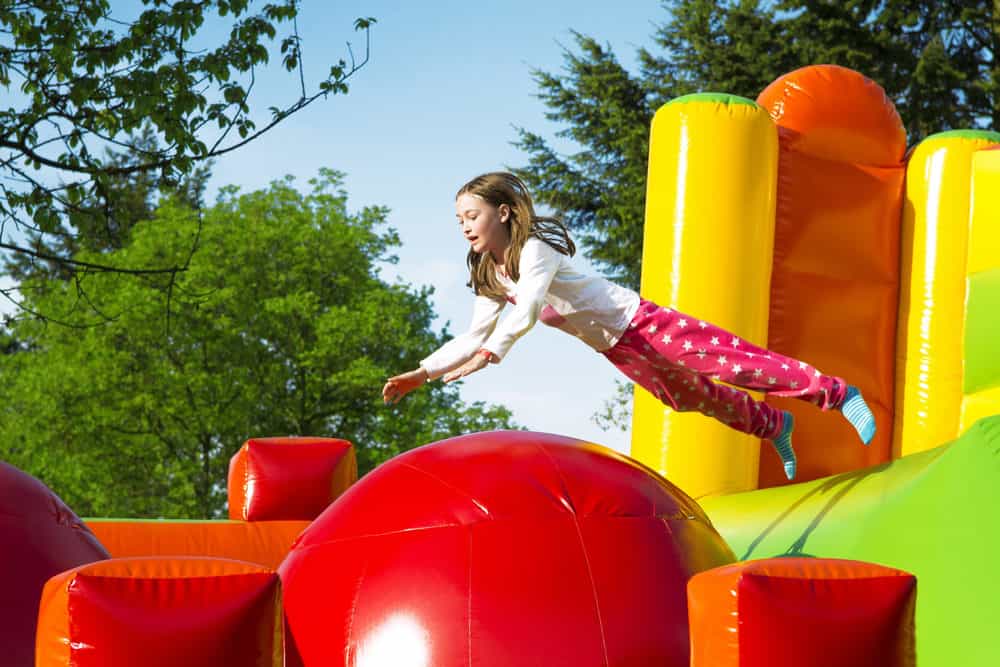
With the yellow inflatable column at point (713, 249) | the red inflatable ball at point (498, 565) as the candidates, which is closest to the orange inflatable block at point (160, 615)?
the red inflatable ball at point (498, 565)

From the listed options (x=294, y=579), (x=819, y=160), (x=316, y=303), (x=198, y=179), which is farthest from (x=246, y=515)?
(x=198, y=179)

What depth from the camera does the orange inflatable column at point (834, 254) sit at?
5676 millimetres

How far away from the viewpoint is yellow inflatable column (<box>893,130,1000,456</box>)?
5559 mm

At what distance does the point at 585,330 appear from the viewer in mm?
4137

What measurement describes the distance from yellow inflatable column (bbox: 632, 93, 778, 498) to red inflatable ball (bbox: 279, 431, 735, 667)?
Answer: 2.80 meters

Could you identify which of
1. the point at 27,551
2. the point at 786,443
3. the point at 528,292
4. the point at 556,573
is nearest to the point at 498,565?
the point at 556,573

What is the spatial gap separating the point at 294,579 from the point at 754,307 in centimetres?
338

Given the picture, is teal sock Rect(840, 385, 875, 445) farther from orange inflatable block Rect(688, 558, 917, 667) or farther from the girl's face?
orange inflatable block Rect(688, 558, 917, 667)

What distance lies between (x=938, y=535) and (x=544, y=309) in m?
1.79

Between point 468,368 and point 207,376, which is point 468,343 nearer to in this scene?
point 468,368

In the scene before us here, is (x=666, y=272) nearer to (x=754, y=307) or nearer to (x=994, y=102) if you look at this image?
(x=754, y=307)

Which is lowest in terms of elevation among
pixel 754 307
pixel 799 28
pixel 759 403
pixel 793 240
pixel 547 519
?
pixel 547 519

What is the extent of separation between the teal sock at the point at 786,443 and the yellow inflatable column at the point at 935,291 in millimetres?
1124

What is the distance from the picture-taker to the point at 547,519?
7.89 feet
